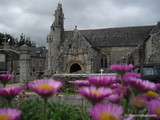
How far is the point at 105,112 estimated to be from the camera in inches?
72.7

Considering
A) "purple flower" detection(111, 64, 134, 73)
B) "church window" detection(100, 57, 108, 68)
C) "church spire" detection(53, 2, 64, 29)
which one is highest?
"church spire" detection(53, 2, 64, 29)

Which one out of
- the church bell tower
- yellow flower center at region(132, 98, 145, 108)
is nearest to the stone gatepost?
yellow flower center at region(132, 98, 145, 108)

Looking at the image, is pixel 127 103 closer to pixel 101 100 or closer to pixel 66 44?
pixel 101 100

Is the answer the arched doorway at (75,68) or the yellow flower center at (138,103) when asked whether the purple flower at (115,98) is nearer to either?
the yellow flower center at (138,103)

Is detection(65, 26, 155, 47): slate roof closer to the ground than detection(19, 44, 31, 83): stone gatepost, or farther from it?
farther from it

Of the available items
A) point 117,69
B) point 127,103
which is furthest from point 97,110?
point 117,69

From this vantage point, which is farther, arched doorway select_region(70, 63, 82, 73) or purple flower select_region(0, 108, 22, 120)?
arched doorway select_region(70, 63, 82, 73)

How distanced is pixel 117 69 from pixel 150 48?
6336 centimetres

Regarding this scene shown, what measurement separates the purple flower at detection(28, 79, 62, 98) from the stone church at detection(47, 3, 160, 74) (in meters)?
63.2

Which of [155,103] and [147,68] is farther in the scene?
[147,68]

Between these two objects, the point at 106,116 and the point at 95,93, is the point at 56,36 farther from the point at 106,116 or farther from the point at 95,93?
the point at 106,116

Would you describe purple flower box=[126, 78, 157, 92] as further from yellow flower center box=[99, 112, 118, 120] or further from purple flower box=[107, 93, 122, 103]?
yellow flower center box=[99, 112, 118, 120]

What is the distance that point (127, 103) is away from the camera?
8.00 ft

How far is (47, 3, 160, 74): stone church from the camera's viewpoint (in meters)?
67.3
